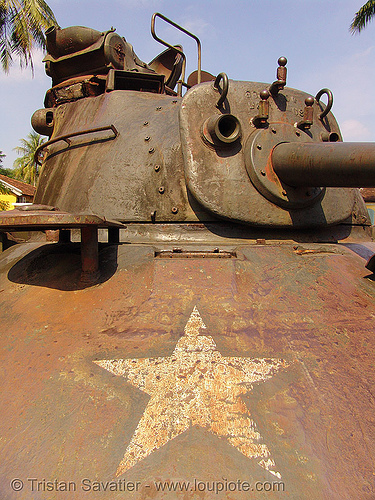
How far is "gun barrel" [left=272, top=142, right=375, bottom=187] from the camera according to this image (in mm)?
2670

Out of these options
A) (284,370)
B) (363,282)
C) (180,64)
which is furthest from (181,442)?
(180,64)

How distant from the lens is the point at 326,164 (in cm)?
282

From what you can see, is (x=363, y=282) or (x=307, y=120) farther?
(x=307, y=120)

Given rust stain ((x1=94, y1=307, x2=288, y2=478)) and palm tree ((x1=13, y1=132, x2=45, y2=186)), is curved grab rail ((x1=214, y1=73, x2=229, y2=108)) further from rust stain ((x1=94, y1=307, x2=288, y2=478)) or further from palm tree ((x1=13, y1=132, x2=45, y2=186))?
palm tree ((x1=13, y1=132, x2=45, y2=186))

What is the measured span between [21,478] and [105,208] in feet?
7.12

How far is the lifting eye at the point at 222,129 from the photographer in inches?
125

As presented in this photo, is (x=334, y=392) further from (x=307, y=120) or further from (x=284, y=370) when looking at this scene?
(x=307, y=120)

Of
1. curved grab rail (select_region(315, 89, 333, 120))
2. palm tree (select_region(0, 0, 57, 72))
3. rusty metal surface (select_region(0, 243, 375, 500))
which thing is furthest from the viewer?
palm tree (select_region(0, 0, 57, 72))

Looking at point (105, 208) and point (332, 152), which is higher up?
point (332, 152)

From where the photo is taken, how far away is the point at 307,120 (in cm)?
354

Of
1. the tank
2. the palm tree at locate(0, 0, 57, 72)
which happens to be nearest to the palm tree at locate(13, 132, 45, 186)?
the palm tree at locate(0, 0, 57, 72)

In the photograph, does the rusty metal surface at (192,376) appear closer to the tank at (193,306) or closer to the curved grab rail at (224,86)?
the tank at (193,306)

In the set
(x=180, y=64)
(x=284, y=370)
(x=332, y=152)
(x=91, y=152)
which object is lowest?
(x=284, y=370)

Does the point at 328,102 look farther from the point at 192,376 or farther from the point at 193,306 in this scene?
the point at 192,376
